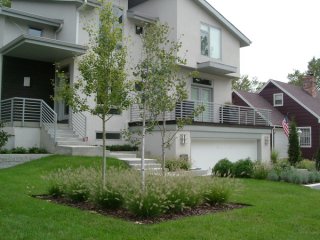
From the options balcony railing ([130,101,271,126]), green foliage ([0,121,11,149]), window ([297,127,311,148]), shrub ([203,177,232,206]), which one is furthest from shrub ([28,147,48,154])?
window ([297,127,311,148])

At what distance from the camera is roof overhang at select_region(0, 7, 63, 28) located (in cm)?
1808

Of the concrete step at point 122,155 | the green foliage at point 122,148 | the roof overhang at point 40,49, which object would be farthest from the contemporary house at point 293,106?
the roof overhang at point 40,49

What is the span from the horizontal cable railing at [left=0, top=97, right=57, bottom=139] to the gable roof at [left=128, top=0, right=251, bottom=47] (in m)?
8.86

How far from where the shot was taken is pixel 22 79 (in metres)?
19.2

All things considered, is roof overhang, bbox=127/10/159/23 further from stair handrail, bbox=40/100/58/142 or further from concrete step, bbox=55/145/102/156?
concrete step, bbox=55/145/102/156

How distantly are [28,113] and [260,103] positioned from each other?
2052cm

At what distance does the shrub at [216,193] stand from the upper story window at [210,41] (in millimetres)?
14413

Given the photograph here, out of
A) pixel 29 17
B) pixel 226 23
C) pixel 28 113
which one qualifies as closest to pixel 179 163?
pixel 28 113

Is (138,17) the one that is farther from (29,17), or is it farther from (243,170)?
(243,170)

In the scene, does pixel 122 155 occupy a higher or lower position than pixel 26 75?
lower

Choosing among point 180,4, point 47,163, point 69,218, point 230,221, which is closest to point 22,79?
point 47,163

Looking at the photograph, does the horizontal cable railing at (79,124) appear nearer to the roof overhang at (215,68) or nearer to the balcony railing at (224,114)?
the balcony railing at (224,114)

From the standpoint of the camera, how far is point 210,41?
75.9 ft

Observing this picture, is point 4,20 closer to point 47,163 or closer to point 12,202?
point 47,163
